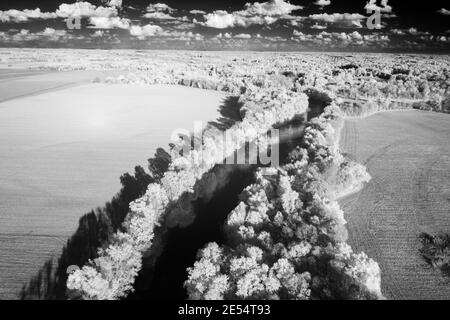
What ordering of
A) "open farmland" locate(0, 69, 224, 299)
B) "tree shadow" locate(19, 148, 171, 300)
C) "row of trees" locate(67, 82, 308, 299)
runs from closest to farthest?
"row of trees" locate(67, 82, 308, 299) < "tree shadow" locate(19, 148, 171, 300) < "open farmland" locate(0, 69, 224, 299)

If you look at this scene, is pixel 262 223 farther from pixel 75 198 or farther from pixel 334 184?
pixel 75 198

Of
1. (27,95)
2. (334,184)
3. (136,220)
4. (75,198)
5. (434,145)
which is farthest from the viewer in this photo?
(27,95)

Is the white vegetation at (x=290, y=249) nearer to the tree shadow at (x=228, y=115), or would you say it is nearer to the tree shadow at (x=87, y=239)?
the tree shadow at (x=87, y=239)

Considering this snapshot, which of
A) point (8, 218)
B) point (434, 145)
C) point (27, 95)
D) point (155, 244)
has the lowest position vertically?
point (155, 244)

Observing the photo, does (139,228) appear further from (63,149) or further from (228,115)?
(228,115)

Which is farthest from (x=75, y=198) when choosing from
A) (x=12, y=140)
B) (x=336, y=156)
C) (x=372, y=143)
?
(x=372, y=143)

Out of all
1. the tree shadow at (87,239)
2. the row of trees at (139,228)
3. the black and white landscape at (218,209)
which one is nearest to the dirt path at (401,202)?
the black and white landscape at (218,209)

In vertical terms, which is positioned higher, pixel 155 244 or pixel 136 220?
pixel 136 220

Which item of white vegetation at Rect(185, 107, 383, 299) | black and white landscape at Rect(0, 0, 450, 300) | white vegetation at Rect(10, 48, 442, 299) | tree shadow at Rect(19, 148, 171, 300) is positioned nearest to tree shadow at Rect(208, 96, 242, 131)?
black and white landscape at Rect(0, 0, 450, 300)

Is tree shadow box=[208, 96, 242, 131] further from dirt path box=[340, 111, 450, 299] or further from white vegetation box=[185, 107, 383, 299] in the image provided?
white vegetation box=[185, 107, 383, 299]
